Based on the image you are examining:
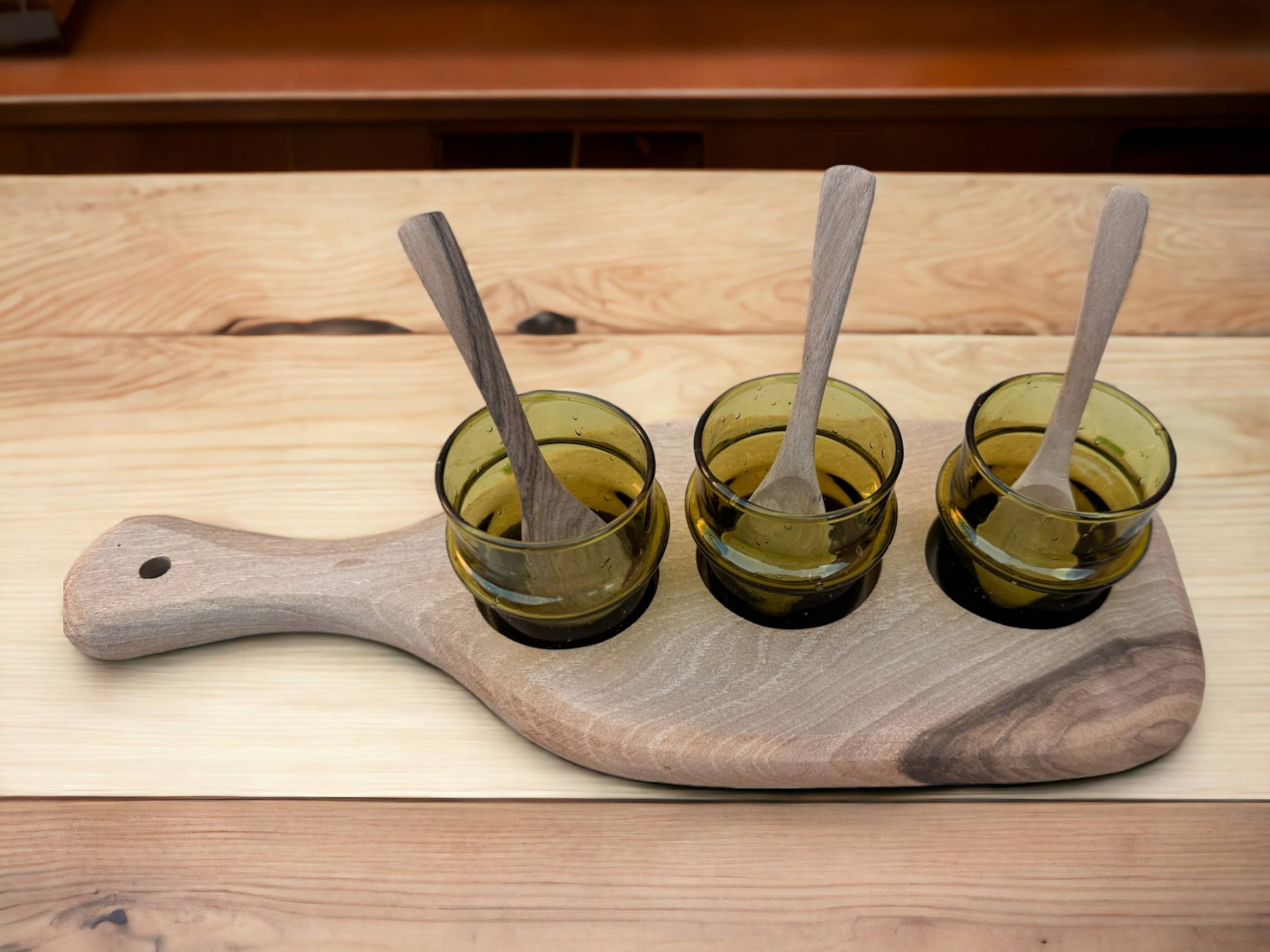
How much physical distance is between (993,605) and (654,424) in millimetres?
175

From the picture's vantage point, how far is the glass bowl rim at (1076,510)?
0.36m

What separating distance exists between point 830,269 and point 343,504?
0.87 feet

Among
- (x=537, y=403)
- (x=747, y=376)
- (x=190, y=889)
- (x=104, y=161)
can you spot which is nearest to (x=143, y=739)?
(x=190, y=889)

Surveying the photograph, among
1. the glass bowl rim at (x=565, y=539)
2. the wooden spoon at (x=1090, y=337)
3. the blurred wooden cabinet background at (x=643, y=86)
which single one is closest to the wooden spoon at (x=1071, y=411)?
the wooden spoon at (x=1090, y=337)

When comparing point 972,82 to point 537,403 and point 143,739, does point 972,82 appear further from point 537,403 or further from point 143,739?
point 143,739

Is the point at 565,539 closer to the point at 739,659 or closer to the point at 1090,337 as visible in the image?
the point at 739,659

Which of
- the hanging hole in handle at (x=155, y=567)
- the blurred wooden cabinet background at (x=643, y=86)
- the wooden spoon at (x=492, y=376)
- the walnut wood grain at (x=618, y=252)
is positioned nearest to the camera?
the wooden spoon at (x=492, y=376)

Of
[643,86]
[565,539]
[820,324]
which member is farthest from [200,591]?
[643,86]

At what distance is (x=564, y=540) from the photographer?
373mm

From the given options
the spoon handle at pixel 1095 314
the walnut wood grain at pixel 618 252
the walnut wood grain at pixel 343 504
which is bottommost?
the walnut wood grain at pixel 343 504

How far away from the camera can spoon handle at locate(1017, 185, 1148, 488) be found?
0.36m

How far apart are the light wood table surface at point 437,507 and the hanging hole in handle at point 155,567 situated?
0.04 m

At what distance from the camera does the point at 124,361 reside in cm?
56

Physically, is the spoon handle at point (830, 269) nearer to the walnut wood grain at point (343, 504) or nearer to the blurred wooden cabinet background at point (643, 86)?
the walnut wood grain at point (343, 504)
